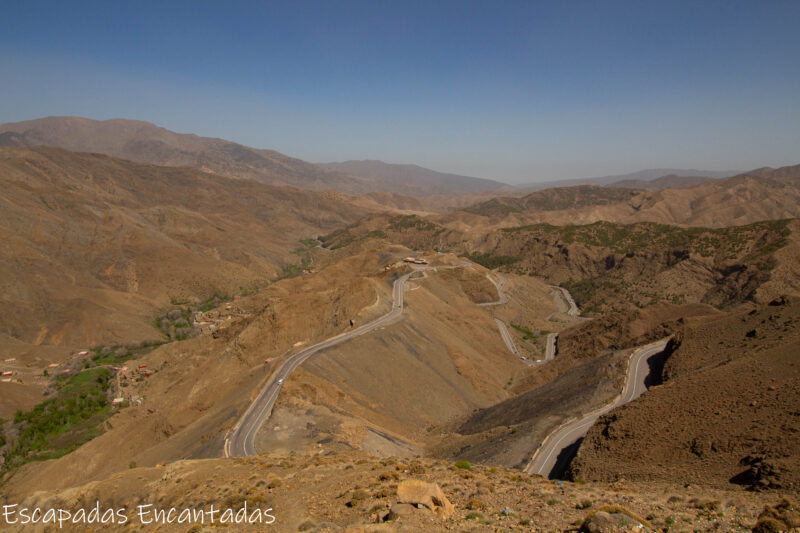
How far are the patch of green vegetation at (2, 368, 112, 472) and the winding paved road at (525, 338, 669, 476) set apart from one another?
49913 mm

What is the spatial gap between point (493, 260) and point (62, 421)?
102 meters

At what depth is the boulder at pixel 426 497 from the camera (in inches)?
535

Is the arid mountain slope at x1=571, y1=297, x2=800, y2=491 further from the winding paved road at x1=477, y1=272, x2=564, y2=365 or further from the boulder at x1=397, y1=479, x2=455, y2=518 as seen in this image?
the winding paved road at x1=477, y1=272, x2=564, y2=365

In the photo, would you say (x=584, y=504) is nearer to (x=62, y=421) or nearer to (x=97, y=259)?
(x=62, y=421)

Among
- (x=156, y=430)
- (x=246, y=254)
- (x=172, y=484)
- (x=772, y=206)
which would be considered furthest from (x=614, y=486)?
(x=772, y=206)

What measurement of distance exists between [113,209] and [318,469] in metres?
133

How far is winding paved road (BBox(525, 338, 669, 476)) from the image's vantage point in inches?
1009

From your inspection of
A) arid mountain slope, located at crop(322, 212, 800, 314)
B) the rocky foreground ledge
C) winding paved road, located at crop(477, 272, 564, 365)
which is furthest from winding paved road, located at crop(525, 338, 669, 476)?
arid mountain slope, located at crop(322, 212, 800, 314)

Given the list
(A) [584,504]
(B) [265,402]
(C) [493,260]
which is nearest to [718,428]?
(A) [584,504]

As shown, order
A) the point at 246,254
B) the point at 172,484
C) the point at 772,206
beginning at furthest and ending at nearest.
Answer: the point at 772,206 < the point at 246,254 < the point at 172,484

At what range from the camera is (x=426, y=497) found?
1377cm

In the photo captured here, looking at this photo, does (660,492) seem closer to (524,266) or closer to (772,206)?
(524,266)

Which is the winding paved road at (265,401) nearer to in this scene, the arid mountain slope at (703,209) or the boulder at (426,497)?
the boulder at (426,497)

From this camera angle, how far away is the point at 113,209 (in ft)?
408
